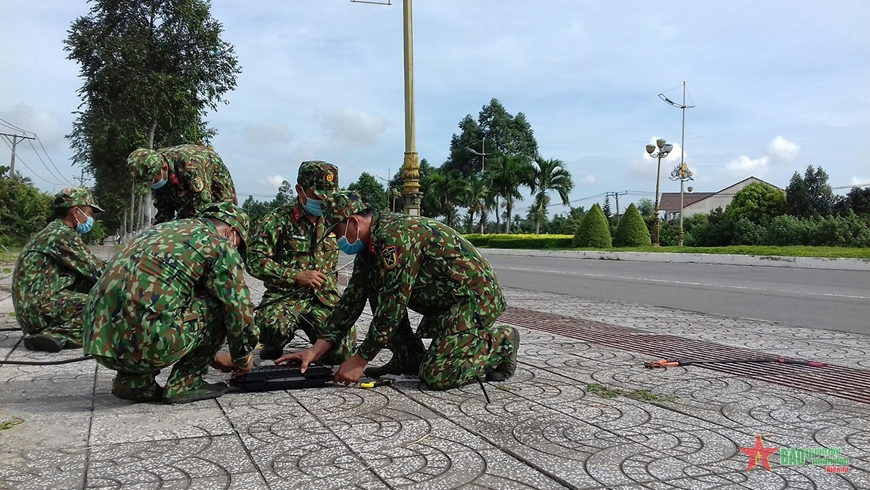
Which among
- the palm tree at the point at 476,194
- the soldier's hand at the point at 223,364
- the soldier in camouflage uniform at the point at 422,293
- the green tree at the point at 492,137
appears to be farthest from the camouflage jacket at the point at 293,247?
the green tree at the point at 492,137

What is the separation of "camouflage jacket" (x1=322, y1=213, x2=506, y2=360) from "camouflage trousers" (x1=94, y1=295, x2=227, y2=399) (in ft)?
2.33

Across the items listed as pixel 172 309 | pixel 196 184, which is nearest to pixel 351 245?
pixel 172 309

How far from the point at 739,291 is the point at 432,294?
8955mm

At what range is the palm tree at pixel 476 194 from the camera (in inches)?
1809

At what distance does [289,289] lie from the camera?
4.74 metres

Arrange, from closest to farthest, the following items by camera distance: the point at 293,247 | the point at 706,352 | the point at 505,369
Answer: the point at 505,369 < the point at 293,247 < the point at 706,352

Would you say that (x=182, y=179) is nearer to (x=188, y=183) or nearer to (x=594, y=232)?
(x=188, y=183)

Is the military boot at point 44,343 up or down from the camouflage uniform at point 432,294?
down

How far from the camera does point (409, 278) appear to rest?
367 cm

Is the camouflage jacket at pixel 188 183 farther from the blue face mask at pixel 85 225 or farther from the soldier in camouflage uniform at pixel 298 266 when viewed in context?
the blue face mask at pixel 85 225

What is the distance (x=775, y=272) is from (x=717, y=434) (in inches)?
588

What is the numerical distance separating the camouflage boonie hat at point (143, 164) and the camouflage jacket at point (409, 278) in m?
1.92

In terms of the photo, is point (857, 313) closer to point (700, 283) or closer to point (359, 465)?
point (700, 283)

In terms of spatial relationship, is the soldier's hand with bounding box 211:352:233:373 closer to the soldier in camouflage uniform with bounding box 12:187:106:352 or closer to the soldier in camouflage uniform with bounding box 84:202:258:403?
the soldier in camouflage uniform with bounding box 84:202:258:403
